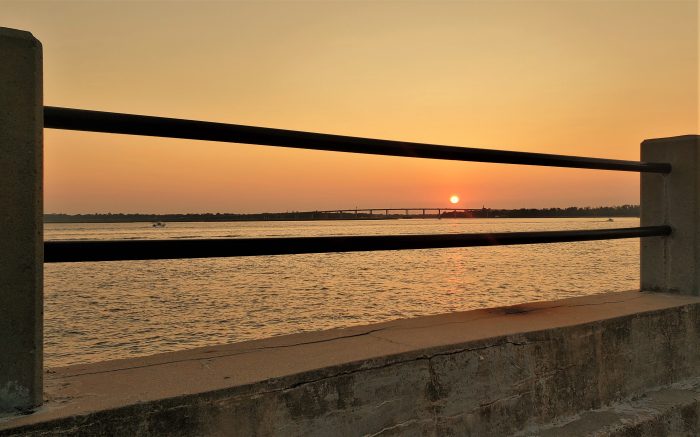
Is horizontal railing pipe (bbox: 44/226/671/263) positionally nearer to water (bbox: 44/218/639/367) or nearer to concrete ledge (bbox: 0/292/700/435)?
concrete ledge (bbox: 0/292/700/435)

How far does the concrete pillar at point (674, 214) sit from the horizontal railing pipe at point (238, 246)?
4.95ft

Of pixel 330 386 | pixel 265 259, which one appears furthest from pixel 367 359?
pixel 265 259

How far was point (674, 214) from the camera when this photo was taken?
11.9 feet

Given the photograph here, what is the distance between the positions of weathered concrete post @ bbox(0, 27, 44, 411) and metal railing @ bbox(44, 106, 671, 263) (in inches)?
6.0

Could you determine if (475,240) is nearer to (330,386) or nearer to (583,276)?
(330,386)

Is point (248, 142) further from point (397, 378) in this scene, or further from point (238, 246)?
point (397, 378)

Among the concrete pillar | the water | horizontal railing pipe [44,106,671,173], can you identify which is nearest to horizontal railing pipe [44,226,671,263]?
horizontal railing pipe [44,106,671,173]

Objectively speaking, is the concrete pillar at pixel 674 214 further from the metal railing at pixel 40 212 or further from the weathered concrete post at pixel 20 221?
the weathered concrete post at pixel 20 221

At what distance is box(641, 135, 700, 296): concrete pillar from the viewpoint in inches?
139

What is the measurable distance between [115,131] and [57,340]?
12.6 meters

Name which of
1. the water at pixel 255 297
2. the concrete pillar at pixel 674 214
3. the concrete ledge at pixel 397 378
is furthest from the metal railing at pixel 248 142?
the water at pixel 255 297

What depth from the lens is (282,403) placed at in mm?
1792

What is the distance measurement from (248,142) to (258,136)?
1.8 inches

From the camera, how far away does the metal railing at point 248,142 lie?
172 cm
